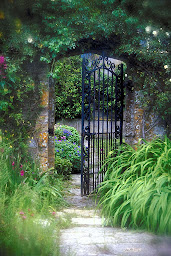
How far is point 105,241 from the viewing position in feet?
9.75

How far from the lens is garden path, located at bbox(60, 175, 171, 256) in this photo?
2.71 m

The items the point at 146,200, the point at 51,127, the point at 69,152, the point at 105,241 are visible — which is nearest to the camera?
the point at 105,241

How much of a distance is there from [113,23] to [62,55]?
1.08m

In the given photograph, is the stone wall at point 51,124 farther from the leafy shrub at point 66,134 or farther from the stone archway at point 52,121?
the leafy shrub at point 66,134

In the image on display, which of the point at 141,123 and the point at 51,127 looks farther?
the point at 51,127

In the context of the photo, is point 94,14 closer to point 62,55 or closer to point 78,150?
point 62,55

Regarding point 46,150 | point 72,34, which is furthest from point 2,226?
point 72,34

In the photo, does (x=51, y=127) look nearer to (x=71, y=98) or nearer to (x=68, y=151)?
(x=68, y=151)

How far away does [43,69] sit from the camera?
17.3ft

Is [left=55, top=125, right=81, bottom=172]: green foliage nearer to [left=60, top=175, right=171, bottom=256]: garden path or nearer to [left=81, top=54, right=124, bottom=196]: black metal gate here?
[left=81, top=54, right=124, bottom=196]: black metal gate

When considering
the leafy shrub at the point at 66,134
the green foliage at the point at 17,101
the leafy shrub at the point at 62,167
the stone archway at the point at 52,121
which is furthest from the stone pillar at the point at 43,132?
the leafy shrub at the point at 66,134

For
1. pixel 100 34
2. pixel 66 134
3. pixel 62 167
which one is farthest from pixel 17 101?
pixel 66 134

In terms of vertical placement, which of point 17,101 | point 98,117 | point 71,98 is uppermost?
point 71,98

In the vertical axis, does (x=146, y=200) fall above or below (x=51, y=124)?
below
